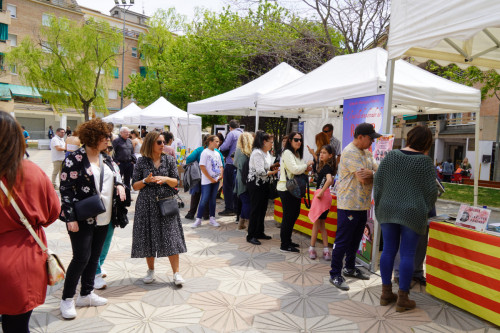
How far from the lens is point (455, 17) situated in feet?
10.9

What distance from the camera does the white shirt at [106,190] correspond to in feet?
11.1

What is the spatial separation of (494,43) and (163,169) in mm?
4702

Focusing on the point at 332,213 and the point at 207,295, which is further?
the point at 332,213

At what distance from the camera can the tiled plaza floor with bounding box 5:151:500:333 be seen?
10.7ft

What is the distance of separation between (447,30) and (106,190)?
3570 mm

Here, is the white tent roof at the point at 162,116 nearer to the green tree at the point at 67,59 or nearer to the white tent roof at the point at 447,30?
the white tent roof at the point at 447,30


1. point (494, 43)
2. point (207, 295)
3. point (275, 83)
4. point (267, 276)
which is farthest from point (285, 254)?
point (275, 83)


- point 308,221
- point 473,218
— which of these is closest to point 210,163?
point 308,221

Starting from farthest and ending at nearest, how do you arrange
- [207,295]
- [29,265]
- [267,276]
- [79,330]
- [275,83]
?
1. [275,83]
2. [267,276]
3. [207,295]
4. [79,330]
5. [29,265]

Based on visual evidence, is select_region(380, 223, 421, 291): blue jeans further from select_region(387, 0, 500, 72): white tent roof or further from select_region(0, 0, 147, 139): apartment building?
select_region(0, 0, 147, 139): apartment building

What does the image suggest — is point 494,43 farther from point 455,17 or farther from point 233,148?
point 233,148

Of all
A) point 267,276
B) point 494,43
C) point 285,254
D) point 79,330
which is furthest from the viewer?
point 285,254

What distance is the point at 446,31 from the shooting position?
3.41 m

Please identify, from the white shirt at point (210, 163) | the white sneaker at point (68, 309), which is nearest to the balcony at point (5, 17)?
the white shirt at point (210, 163)
